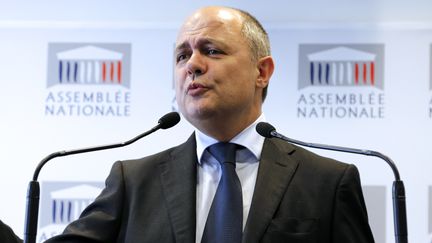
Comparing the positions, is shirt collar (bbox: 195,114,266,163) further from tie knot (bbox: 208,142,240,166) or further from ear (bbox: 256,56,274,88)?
ear (bbox: 256,56,274,88)

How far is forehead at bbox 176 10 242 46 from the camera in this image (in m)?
2.93

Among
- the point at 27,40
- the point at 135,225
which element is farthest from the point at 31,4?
the point at 135,225

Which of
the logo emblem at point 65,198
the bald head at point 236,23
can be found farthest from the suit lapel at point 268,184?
the logo emblem at point 65,198

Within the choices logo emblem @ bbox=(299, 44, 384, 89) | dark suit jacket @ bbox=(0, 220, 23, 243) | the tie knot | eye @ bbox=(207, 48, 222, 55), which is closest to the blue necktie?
the tie knot

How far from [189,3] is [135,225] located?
6.85 feet

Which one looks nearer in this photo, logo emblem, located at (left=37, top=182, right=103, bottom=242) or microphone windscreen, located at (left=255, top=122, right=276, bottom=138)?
microphone windscreen, located at (left=255, top=122, right=276, bottom=138)

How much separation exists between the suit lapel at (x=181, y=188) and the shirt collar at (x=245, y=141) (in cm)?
3

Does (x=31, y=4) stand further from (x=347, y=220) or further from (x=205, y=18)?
(x=347, y=220)

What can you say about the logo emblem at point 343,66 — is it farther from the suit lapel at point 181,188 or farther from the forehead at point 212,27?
the suit lapel at point 181,188

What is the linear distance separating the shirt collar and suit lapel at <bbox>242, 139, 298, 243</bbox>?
0.08 ft

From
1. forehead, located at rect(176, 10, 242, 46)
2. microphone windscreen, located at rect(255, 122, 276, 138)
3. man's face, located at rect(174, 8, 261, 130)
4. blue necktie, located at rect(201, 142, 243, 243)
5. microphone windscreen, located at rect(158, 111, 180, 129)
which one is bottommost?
blue necktie, located at rect(201, 142, 243, 243)

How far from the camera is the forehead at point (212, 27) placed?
115 inches

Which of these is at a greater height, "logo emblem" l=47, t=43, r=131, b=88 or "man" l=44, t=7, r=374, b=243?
"logo emblem" l=47, t=43, r=131, b=88

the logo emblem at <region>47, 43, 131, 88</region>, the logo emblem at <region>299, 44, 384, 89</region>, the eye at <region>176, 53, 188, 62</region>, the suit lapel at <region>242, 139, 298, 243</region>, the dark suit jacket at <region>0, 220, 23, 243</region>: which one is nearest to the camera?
the suit lapel at <region>242, 139, 298, 243</region>
